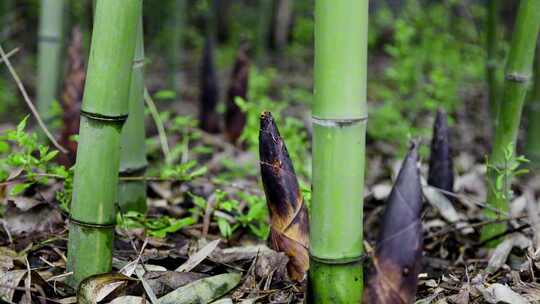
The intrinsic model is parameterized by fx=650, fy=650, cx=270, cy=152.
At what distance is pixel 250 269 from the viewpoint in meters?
1.21

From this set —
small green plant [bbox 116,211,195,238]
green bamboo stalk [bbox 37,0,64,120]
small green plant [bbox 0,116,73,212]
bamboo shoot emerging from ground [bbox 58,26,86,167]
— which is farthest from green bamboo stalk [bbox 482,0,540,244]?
green bamboo stalk [bbox 37,0,64,120]

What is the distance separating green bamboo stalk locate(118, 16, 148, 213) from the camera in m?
1.40

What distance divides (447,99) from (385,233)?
6.28 feet

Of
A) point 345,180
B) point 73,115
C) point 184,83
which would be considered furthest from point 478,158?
point 184,83

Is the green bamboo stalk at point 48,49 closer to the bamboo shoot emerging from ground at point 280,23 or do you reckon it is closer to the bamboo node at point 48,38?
the bamboo node at point 48,38

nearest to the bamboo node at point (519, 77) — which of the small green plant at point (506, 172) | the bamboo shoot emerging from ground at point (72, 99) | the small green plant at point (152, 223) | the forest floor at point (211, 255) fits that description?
the small green plant at point (506, 172)

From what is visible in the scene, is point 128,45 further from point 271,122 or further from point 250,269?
point 250,269

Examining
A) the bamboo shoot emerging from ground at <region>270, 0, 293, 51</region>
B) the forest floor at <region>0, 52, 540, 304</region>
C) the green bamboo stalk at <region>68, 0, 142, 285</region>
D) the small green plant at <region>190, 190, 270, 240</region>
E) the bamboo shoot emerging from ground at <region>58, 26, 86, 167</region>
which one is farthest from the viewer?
the bamboo shoot emerging from ground at <region>270, 0, 293, 51</region>

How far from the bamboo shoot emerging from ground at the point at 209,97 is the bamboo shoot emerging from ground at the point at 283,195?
1.75 m

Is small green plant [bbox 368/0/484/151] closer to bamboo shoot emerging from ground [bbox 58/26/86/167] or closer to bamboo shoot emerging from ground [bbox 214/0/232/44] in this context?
bamboo shoot emerging from ground [bbox 58/26/86/167]

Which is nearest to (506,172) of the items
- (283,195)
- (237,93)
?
(283,195)

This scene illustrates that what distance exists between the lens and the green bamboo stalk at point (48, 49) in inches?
82.4

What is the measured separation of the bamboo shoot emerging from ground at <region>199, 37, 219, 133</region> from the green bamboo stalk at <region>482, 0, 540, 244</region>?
157 centimetres

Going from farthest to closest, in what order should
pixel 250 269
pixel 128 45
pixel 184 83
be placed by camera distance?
pixel 184 83 → pixel 250 269 → pixel 128 45
